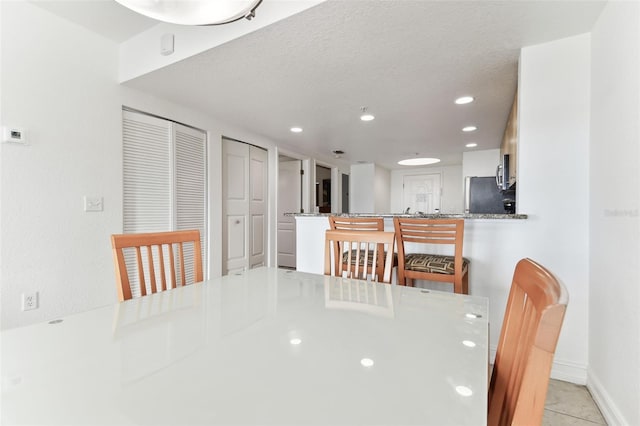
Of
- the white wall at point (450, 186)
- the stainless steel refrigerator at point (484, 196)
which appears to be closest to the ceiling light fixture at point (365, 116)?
the stainless steel refrigerator at point (484, 196)

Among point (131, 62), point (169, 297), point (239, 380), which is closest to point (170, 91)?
point (131, 62)

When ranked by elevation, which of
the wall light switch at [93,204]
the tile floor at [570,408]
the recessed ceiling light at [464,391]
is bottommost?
the tile floor at [570,408]

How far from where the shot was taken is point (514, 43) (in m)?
1.92

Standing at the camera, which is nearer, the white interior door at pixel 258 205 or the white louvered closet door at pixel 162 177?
the white louvered closet door at pixel 162 177

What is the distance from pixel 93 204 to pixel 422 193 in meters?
6.35

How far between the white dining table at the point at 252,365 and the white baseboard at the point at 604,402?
1080 millimetres

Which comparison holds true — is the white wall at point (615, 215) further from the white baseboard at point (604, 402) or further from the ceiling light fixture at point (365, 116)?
the ceiling light fixture at point (365, 116)

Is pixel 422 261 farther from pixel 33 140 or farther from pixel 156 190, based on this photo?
pixel 33 140

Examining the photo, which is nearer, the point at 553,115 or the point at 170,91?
the point at 553,115

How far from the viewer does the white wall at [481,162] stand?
5.09 metres

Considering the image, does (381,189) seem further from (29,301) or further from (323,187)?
(29,301)

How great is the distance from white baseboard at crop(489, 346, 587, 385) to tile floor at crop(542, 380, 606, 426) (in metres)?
0.03

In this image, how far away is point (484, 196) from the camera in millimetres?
4656

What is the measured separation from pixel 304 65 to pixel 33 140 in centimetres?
198
